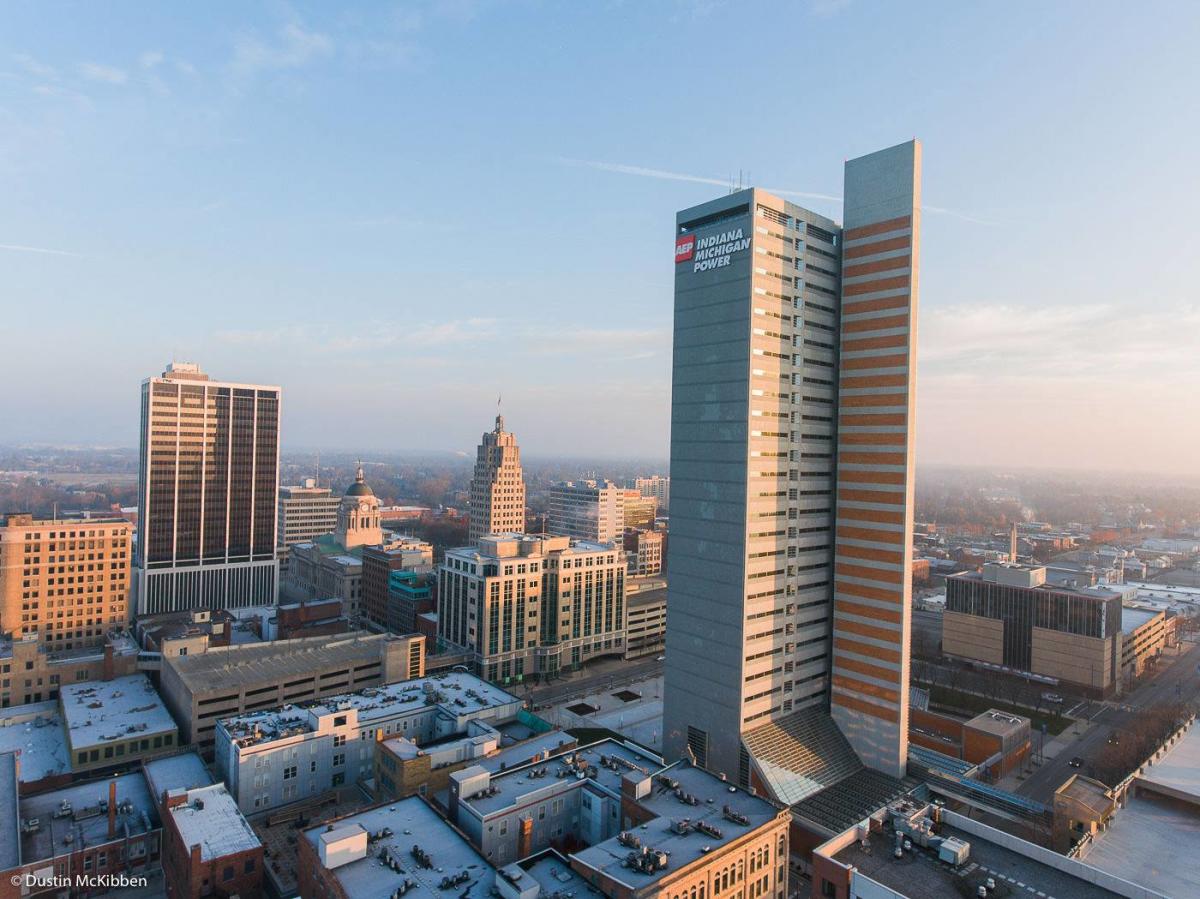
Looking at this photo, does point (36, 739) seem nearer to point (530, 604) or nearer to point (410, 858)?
point (410, 858)

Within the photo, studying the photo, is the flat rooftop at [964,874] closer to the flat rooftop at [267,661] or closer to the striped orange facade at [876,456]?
the striped orange facade at [876,456]

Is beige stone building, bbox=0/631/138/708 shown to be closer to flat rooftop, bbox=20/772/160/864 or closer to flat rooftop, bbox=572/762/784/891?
flat rooftop, bbox=20/772/160/864

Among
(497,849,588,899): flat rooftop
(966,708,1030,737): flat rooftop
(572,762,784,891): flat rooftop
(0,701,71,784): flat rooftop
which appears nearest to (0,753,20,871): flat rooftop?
(0,701,71,784): flat rooftop

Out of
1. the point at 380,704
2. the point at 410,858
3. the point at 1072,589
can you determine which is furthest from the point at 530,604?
the point at 1072,589

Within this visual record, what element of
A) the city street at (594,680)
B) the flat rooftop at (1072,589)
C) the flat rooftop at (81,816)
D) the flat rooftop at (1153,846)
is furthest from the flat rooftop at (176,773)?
the flat rooftop at (1072,589)

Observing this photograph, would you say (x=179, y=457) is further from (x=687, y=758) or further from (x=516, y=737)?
(x=687, y=758)

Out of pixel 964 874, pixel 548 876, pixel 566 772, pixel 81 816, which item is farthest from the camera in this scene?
pixel 566 772
